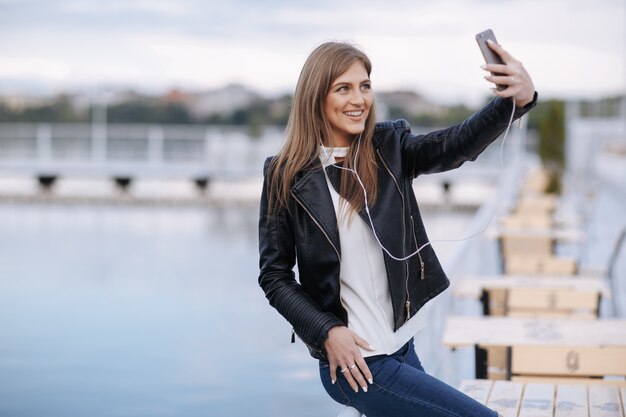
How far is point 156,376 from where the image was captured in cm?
809

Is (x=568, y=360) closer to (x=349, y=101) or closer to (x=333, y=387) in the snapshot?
(x=333, y=387)

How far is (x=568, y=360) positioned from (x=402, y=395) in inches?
53.0

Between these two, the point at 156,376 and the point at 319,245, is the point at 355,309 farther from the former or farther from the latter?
the point at 156,376

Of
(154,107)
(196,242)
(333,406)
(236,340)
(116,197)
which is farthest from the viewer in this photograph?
(154,107)

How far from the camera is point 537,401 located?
2809mm

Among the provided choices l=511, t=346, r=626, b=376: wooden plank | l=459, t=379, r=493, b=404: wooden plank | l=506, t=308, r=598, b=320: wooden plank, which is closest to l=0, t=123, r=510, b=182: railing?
l=506, t=308, r=598, b=320: wooden plank

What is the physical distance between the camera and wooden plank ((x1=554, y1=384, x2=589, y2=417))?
2699 millimetres

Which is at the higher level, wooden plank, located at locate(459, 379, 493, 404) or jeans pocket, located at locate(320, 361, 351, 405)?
jeans pocket, located at locate(320, 361, 351, 405)

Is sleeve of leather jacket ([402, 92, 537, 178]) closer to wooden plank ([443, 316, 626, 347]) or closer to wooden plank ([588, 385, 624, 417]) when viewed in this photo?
wooden plank ([588, 385, 624, 417])

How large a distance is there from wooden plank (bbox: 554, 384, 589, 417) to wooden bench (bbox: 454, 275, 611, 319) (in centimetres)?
180

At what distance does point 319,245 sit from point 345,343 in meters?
0.21

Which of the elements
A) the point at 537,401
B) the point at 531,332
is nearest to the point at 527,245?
the point at 531,332

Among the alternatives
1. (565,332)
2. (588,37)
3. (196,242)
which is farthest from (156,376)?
(588,37)

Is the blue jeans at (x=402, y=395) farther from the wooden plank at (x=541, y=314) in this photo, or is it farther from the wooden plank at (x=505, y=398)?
the wooden plank at (x=541, y=314)
